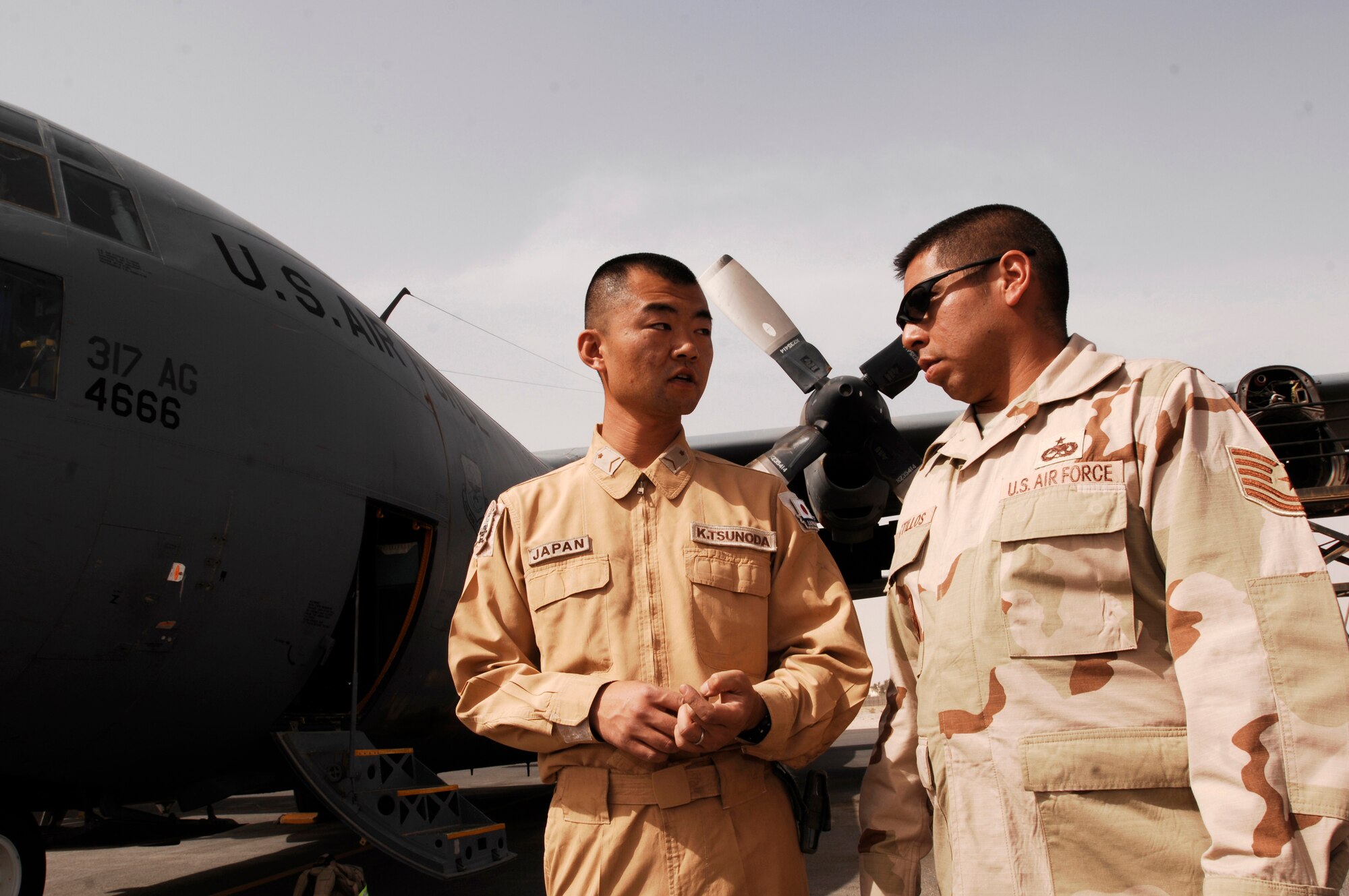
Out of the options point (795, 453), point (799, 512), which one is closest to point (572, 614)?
point (799, 512)

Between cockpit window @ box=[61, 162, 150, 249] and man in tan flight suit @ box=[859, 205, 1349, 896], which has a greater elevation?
cockpit window @ box=[61, 162, 150, 249]

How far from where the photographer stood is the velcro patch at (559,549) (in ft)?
8.15

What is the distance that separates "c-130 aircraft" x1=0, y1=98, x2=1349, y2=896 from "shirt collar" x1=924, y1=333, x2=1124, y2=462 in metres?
3.74

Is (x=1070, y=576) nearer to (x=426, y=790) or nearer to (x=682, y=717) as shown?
(x=682, y=717)

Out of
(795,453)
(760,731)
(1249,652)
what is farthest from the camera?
(795,453)

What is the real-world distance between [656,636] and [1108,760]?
3.44 feet

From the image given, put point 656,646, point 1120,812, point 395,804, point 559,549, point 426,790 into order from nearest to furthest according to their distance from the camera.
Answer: point 1120,812, point 656,646, point 559,549, point 395,804, point 426,790

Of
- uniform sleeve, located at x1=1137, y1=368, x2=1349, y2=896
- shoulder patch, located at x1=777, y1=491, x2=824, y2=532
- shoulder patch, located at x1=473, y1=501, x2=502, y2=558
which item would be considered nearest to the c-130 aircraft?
shoulder patch, located at x1=473, y1=501, x2=502, y2=558

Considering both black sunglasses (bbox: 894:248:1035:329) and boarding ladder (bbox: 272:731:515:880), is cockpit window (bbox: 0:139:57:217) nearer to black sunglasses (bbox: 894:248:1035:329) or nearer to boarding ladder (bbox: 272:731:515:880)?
boarding ladder (bbox: 272:731:515:880)

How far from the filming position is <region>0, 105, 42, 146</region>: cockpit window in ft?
15.2

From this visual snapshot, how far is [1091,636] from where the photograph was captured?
1.98m

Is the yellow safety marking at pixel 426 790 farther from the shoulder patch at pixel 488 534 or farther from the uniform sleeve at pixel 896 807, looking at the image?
the uniform sleeve at pixel 896 807

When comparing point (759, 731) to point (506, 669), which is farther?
point (506, 669)

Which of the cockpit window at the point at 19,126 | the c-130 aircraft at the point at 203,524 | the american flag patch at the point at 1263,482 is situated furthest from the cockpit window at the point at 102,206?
the american flag patch at the point at 1263,482
